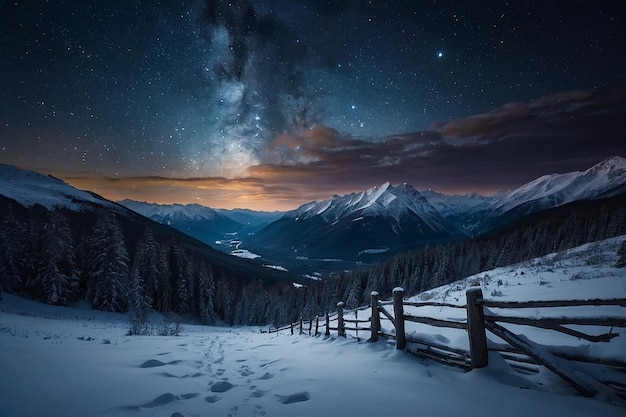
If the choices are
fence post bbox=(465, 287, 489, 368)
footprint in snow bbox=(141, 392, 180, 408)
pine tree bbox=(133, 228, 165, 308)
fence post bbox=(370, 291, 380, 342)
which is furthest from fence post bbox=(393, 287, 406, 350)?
pine tree bbox=(133, 228, 165, 308)

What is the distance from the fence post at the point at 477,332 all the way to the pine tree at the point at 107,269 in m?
42.4

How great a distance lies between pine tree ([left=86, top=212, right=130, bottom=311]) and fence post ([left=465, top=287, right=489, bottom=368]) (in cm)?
4236

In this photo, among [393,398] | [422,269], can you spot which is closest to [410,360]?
[393,398]

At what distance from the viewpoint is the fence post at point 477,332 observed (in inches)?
213

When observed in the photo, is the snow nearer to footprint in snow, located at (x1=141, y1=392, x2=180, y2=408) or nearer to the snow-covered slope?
footprint in snow, located at (x1=141, y1=392, x2=180, y2=408)

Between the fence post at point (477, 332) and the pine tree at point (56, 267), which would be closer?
the fence post at point (477, 332)

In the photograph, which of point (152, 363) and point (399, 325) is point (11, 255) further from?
point (399, 325)

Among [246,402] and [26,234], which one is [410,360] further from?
[26,234]

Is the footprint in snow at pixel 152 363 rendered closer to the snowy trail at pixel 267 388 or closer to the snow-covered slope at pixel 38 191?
the snowy trail at pixel 267 388

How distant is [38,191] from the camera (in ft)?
504

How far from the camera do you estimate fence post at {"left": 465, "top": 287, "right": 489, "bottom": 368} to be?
17.8 ft

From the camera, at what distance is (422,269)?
74.7 metres

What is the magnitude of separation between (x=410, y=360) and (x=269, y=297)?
71.4 metres

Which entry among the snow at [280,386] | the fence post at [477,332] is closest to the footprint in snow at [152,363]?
the snow at [280,386]
